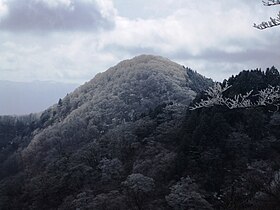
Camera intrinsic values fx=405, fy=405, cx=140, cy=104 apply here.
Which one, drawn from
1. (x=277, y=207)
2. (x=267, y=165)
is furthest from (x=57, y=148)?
(x=277, y=207)

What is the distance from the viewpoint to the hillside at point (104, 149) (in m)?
39.8

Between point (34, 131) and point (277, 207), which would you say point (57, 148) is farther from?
point (277, 207)

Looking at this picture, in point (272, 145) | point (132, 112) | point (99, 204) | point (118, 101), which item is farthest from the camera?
point (118, 101)

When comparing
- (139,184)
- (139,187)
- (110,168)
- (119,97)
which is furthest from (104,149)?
(119,97)

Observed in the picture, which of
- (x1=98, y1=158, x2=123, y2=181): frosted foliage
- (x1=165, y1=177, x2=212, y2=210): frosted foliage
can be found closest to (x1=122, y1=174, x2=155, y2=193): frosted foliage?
(x1=165, y1=177, x2=212, y2=210): frosted foliage

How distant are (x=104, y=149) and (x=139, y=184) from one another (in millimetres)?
16917

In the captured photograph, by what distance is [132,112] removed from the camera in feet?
277

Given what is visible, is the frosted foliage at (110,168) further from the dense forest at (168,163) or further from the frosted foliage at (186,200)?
the frosted foliage at (186,200)

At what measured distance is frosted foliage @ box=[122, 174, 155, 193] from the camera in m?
35.2

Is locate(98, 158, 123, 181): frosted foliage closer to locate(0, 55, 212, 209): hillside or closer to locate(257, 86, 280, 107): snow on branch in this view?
locate(0, 55, 212, 209): hillside

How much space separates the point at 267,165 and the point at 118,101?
60514mm

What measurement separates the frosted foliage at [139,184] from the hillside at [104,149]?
0.09 m

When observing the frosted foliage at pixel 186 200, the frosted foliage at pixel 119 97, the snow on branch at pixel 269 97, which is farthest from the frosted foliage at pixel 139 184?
the snow on branch at pixel 269 97

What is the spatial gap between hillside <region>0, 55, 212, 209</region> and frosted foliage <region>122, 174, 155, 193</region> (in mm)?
86
